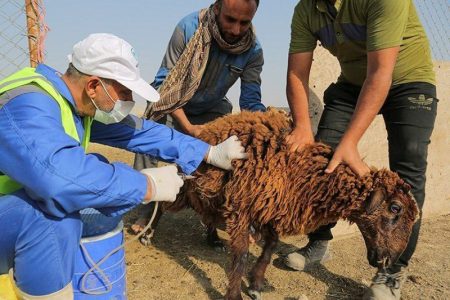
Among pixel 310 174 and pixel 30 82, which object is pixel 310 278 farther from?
pixel 30 82

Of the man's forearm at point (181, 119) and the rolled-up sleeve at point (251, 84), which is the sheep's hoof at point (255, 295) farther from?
the rolled-up sleeve at point (251, 84)

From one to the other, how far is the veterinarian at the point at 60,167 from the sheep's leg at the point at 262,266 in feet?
4.06

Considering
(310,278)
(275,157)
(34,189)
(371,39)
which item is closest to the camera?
(34,189)

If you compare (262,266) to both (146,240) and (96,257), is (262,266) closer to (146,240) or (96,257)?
(146,240)

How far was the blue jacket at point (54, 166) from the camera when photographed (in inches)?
88.0

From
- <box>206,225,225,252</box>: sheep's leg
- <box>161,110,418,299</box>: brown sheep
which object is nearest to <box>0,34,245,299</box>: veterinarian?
<box>161,110,418,299</box>: brown sheep

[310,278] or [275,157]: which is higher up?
[275,157]

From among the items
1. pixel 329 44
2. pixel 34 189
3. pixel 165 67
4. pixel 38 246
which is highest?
pixel 329 44

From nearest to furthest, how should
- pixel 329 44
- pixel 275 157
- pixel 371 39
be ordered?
pixel 371 39 < pixel 275 157 < pixel 329 44

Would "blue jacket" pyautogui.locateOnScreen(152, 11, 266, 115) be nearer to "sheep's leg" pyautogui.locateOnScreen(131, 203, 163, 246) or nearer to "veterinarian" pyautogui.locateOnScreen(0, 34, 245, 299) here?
"sheep's leg" pyautogui.locateOnScreen(131, 203, 163, 246)

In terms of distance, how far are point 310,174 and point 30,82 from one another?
2027 millimetres

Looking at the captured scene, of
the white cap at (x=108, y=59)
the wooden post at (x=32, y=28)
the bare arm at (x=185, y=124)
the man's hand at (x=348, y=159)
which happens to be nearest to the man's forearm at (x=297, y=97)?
the man's hand at (x=348, y=159)

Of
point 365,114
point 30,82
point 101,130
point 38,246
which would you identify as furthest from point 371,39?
point 38,246

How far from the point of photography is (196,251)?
4719mm
